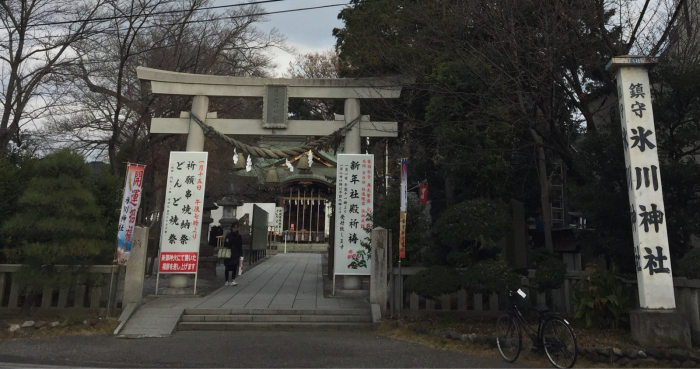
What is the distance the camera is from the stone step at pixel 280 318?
9141 millimetres

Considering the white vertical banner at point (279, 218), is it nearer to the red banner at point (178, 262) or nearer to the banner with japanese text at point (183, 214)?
the banner with japanese text at point (183, 214)

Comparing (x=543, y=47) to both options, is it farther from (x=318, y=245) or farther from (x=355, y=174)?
(x=318, y=245)

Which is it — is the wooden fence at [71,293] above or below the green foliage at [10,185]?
below

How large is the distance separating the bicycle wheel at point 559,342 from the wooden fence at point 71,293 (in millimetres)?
7479

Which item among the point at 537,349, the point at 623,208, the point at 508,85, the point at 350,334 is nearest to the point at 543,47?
the point at 508,85

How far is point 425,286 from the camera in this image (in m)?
8.45

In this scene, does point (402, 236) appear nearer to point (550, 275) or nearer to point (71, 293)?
point (550, 275)

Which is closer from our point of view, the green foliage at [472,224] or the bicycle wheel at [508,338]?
the bicycle wheel at [508,338]

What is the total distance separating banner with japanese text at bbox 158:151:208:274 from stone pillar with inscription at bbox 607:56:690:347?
A: 863 centimetres

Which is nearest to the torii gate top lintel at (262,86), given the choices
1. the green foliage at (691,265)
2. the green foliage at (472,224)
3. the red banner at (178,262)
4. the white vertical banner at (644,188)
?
the red banner at (178,262)

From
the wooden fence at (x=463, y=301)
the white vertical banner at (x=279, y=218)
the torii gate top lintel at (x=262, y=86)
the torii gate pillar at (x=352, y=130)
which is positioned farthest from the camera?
the white vertical banner at (x=279, y=218)

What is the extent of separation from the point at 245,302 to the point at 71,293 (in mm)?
3303

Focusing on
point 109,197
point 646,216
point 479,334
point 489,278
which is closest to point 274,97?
point 109,197

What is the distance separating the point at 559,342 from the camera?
6129 mm
